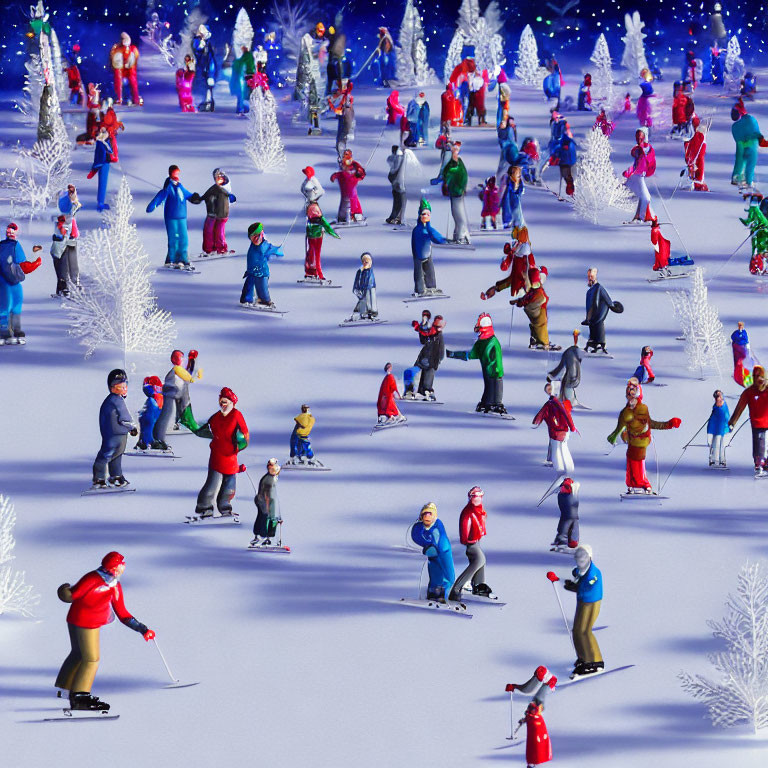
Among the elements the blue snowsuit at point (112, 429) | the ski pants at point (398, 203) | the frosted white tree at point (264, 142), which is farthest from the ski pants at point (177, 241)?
the blue snowsuit at point (112, 429)

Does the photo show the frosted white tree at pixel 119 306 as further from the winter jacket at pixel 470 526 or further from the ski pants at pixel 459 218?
the winter jacket at pixel 470 526

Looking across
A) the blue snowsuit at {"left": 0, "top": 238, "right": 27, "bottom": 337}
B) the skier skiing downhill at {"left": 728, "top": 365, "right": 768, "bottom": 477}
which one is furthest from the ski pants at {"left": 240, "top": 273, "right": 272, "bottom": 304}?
the skier skiing downhill at {"left": 728, "top": 365, "right": 768, "bottom": 477}

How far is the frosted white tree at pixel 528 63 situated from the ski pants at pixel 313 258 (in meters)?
11.9

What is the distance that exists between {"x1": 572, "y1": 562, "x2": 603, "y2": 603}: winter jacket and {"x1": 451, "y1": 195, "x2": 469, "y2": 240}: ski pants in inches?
380

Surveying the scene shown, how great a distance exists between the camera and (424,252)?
22.5 meters

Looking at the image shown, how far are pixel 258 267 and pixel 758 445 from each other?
20.8ft

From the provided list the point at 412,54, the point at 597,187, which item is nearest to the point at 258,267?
the point at 597,187

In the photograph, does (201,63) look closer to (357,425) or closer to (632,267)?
(632,267)

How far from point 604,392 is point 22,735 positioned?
8354mm

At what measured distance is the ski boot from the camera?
1466cm

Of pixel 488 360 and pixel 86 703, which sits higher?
pixel 488 360

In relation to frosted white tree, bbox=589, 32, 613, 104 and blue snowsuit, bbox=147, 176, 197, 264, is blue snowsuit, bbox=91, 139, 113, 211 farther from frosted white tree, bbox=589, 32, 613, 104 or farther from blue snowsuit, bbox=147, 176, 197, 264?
frosted white tree, bbox=589, 32, 613, 104

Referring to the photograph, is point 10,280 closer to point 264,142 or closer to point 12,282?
point 12,282

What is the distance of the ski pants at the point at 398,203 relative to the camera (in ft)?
82.0
